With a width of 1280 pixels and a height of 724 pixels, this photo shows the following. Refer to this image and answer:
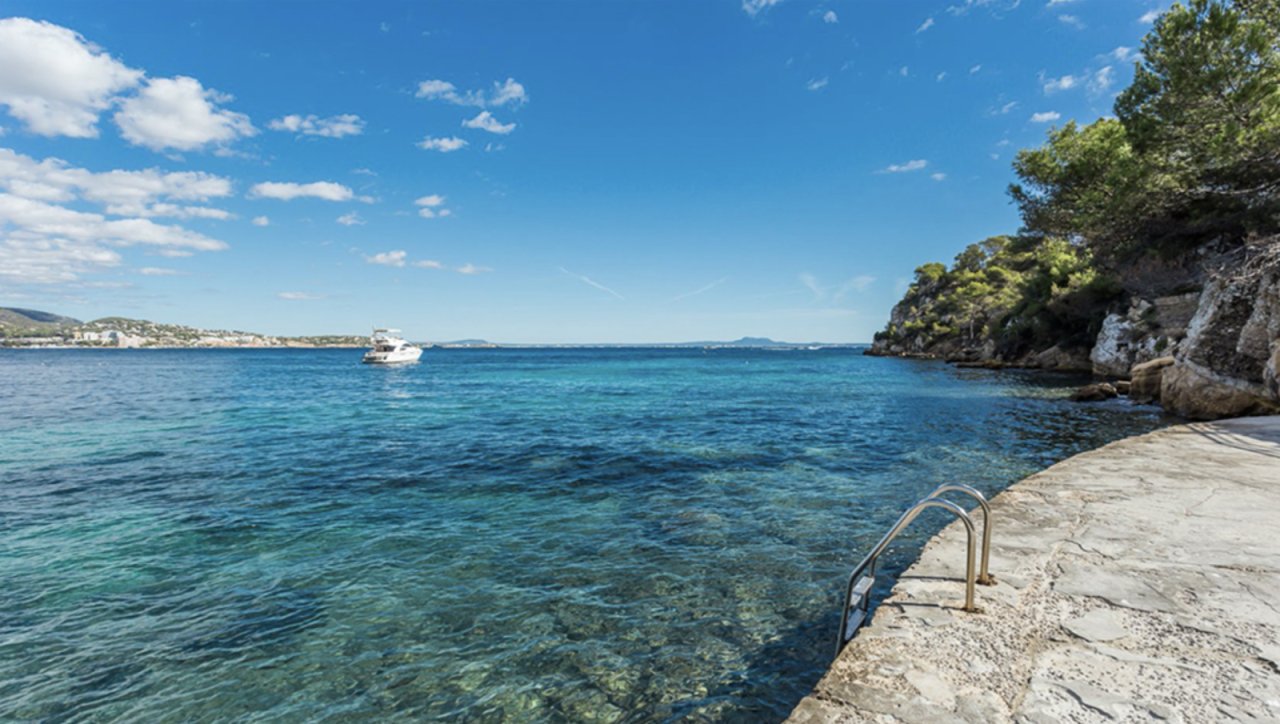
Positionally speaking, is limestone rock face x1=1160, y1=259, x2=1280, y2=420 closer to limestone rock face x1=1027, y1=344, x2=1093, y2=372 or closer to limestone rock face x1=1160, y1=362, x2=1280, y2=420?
limestone rock face x1=1160, y1=362, x2=1280, y2=420

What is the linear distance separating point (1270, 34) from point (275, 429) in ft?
119

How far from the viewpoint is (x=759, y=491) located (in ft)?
33.0

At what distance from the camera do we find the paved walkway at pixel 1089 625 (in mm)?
2707

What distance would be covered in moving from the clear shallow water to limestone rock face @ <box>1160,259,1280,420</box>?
4.96 ft

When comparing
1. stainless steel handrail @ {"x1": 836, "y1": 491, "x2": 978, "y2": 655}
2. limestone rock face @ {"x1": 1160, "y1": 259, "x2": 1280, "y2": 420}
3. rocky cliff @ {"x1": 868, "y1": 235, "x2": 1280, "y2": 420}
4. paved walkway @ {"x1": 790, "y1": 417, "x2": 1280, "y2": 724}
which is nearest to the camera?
paved walkway @ {"x1": 790, "y1": 417, "x2": 1280, "y2": 724}

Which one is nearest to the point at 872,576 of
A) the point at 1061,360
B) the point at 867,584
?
the point at 867,584

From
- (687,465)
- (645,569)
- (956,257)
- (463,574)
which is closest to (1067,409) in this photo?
(687,465)

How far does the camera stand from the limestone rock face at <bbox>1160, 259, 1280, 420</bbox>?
12.7 m

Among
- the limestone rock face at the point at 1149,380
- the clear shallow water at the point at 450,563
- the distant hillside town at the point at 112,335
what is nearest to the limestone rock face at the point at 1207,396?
the clear shallow water at the point at 450,563

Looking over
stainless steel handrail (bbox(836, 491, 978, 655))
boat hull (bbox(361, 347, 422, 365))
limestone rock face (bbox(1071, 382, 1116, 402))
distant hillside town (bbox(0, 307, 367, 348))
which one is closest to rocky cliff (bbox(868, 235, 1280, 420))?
limestone rock face (bbox(1071, 382, 1116, 402))

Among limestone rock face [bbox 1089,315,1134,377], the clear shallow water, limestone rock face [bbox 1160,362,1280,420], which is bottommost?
the clear shallow water

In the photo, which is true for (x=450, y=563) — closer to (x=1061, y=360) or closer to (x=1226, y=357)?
(x=1226, y=357)

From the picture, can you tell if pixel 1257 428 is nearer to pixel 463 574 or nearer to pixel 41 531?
pixel 463 574

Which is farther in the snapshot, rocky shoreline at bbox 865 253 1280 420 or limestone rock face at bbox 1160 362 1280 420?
limestone rock face at bbox 1160 362 1280 420
